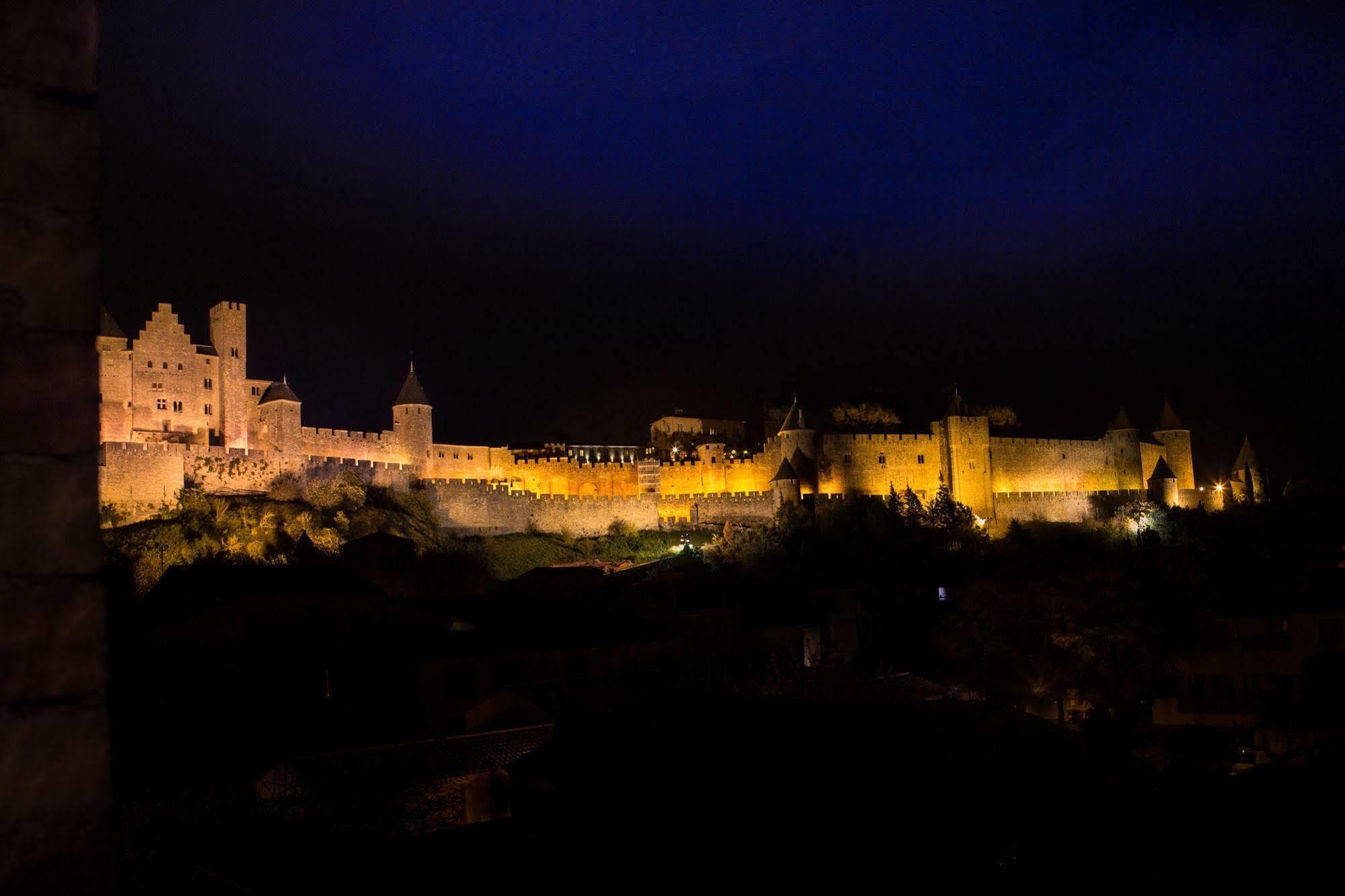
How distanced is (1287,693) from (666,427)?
242 ft

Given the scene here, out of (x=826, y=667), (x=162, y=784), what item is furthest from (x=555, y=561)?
(x=162, y=784)

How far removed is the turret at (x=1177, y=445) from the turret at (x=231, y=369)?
6455 centimetres

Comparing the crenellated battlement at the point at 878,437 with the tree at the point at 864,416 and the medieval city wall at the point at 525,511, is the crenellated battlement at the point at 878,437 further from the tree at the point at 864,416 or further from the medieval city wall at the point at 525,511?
the medieval city wall at the point at 525,511

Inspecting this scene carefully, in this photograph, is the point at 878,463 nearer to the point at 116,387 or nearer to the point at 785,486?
the point at 785,486

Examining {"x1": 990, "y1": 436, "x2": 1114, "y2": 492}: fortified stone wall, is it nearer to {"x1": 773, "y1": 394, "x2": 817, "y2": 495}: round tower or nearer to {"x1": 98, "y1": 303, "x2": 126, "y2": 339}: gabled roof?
{"x1": 773, "y1": 394, "x2": 817, "y2": 495}: round tower

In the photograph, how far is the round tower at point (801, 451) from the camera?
69.1 m

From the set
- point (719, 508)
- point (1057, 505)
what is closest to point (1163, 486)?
point (1057, 505)

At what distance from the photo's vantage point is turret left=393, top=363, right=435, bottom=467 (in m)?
65.1

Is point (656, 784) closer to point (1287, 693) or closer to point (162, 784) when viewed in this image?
point (162, 784)

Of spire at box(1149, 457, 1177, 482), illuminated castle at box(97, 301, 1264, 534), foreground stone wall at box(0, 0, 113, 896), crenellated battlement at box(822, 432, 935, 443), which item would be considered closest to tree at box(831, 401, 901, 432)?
illuminated castle at box(97, 301, 1264, 534)

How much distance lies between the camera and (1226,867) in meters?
10.7

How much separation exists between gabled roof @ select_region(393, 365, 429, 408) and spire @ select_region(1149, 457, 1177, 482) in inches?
2040

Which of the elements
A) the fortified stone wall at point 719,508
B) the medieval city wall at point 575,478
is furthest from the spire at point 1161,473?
the medieval city wall at point 575,478

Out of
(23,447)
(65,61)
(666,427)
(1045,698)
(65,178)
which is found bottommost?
(1045,698)
